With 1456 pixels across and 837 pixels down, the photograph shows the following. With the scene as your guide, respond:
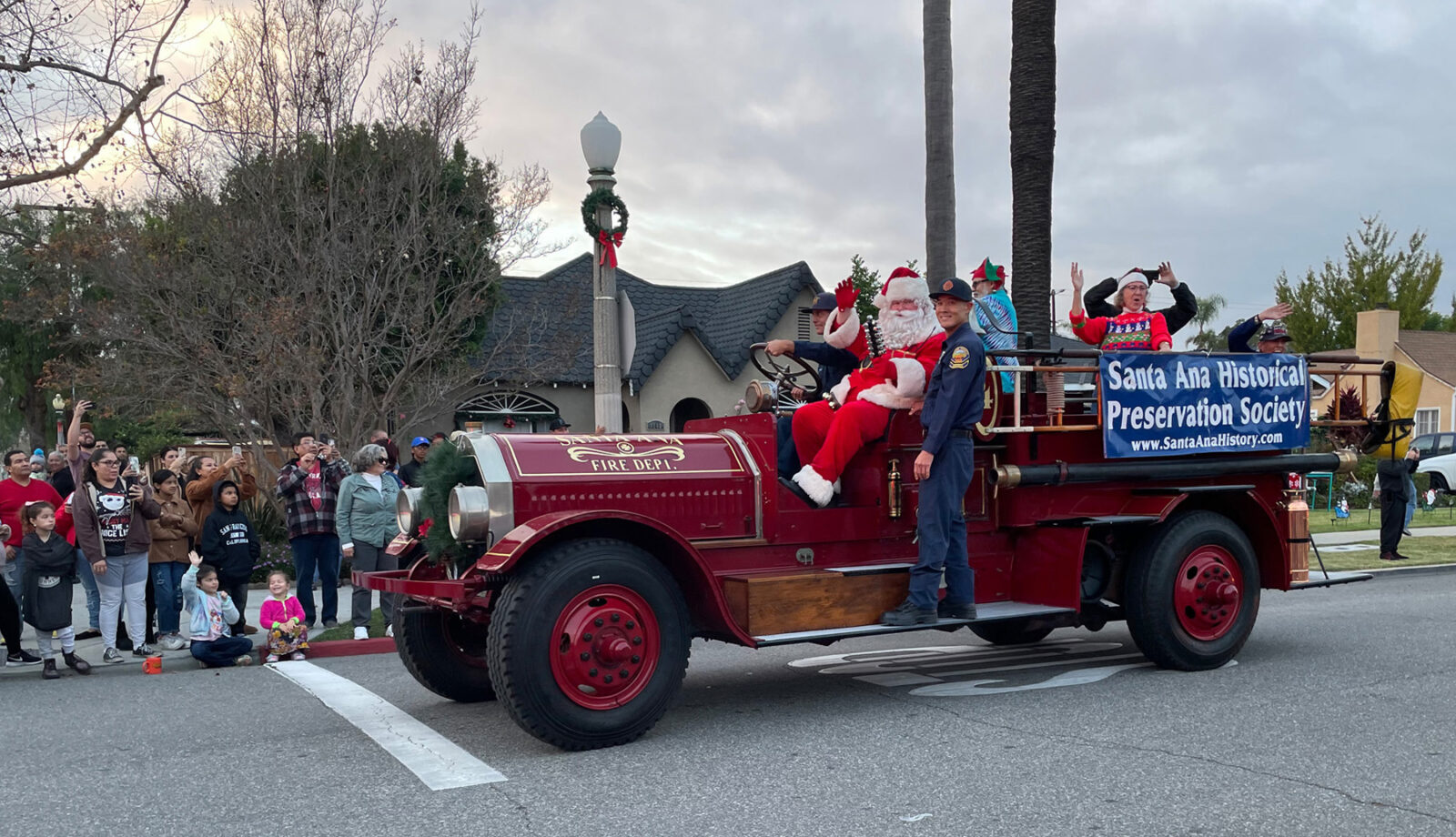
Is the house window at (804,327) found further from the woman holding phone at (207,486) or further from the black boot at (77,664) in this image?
the black boot at (77,664)

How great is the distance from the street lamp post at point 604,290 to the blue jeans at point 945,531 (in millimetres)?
2845

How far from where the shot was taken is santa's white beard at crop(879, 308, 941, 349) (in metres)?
6.89

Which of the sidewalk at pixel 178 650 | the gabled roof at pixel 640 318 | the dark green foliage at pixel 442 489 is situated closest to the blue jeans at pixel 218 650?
the sidewalk at pixel 178 650

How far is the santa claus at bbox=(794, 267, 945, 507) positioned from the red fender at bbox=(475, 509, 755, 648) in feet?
2.85

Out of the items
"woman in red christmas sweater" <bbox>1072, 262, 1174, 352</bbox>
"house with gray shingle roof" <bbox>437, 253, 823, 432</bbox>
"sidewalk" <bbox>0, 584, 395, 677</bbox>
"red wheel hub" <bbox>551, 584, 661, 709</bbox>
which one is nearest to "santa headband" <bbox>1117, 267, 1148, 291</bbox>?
"woman in red christmas sweater" <bbox>1072, 262, 1174, 352</bbox>

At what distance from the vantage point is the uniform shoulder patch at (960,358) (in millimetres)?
6230

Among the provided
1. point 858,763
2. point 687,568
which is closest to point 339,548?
point 687,568

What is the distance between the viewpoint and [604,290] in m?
8.81

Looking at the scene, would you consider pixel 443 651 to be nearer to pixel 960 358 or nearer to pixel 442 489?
pixel 442 489

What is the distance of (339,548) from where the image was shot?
11094mm

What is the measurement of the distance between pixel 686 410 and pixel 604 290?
18252mm

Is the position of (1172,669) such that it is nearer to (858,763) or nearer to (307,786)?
(858,763)

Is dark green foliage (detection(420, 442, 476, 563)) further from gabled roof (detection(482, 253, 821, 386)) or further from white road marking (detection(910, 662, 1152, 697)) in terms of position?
gabled roof (detection(482, 253, 821, 386))

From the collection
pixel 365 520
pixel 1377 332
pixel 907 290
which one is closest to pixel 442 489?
pixel 907 290
